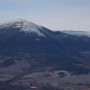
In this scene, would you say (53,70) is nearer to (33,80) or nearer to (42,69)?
(42,69)

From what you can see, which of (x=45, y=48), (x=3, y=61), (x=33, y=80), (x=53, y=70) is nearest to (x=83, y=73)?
(x=53, y=70)

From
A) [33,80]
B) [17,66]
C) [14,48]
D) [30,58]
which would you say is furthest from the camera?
[14,48]

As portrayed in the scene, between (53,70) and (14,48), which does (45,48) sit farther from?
(53,70)

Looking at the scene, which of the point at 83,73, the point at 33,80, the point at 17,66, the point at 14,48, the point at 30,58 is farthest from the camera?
the point at 14,48

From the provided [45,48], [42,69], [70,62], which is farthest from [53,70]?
[45,48]

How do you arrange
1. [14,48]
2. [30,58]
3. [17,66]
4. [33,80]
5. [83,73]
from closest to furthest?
[33,80] < [83,73] < [17,66] < [30,58] < [14,48]

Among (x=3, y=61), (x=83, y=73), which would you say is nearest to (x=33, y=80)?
(x=83, y=73)

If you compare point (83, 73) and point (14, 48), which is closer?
point (83, 73)

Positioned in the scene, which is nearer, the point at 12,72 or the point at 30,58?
the point at 12,72
